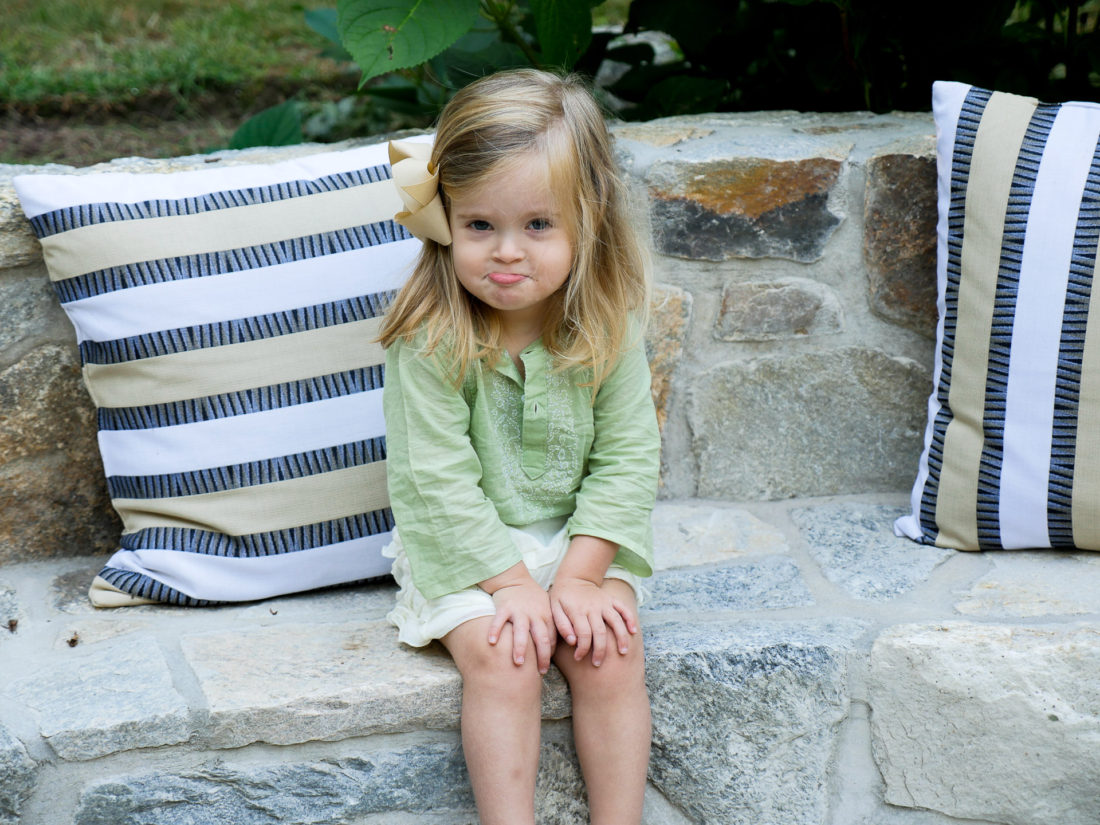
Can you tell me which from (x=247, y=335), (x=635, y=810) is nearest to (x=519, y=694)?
(x=635, y=810)

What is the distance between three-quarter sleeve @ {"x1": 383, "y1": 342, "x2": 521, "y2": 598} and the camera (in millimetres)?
1279

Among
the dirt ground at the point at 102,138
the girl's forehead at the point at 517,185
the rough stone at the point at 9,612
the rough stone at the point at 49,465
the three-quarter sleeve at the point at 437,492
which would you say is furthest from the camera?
the dirt ground at the point at 102,138

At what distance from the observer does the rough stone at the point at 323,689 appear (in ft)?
4.01

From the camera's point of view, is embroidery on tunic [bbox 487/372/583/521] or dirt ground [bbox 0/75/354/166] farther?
dirt ground [bbox 0/75/354/166]

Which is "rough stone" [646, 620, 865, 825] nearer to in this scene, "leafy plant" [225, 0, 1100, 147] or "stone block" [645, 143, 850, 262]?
"stone block" [645, 143, 850, 262]

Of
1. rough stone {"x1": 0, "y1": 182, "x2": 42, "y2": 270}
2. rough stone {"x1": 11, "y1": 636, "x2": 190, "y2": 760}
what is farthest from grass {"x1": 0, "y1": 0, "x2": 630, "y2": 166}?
rough stone {"x1": 11, "y1": 636, "x2": 190, "y2": 760}

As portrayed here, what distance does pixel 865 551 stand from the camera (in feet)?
5.13

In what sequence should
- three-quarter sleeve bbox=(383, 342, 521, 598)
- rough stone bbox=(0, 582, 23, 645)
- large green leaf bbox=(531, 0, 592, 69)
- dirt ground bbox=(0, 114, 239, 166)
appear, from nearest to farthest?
three-quarter sleeve bbox=(383, 342, 521, 598) → rough stone bbox=(0, 582, 23, 645) → large green leaf bbox=(531, 0, 592, 69) → dirt ground bbox=(0, 114, 239, 166)

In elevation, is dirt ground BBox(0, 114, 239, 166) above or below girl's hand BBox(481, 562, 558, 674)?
above

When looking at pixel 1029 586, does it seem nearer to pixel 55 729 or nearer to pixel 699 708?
pixel 699 708

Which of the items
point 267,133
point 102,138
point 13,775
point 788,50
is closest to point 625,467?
point 13,775

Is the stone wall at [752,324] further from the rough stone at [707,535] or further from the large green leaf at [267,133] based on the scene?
the large green leaf at [267,133]

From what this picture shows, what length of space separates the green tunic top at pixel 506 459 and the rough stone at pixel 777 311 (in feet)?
1.02

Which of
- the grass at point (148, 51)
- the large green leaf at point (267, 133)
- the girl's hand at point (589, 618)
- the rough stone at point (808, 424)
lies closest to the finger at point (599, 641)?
the girl's hand at point (589, 618)
